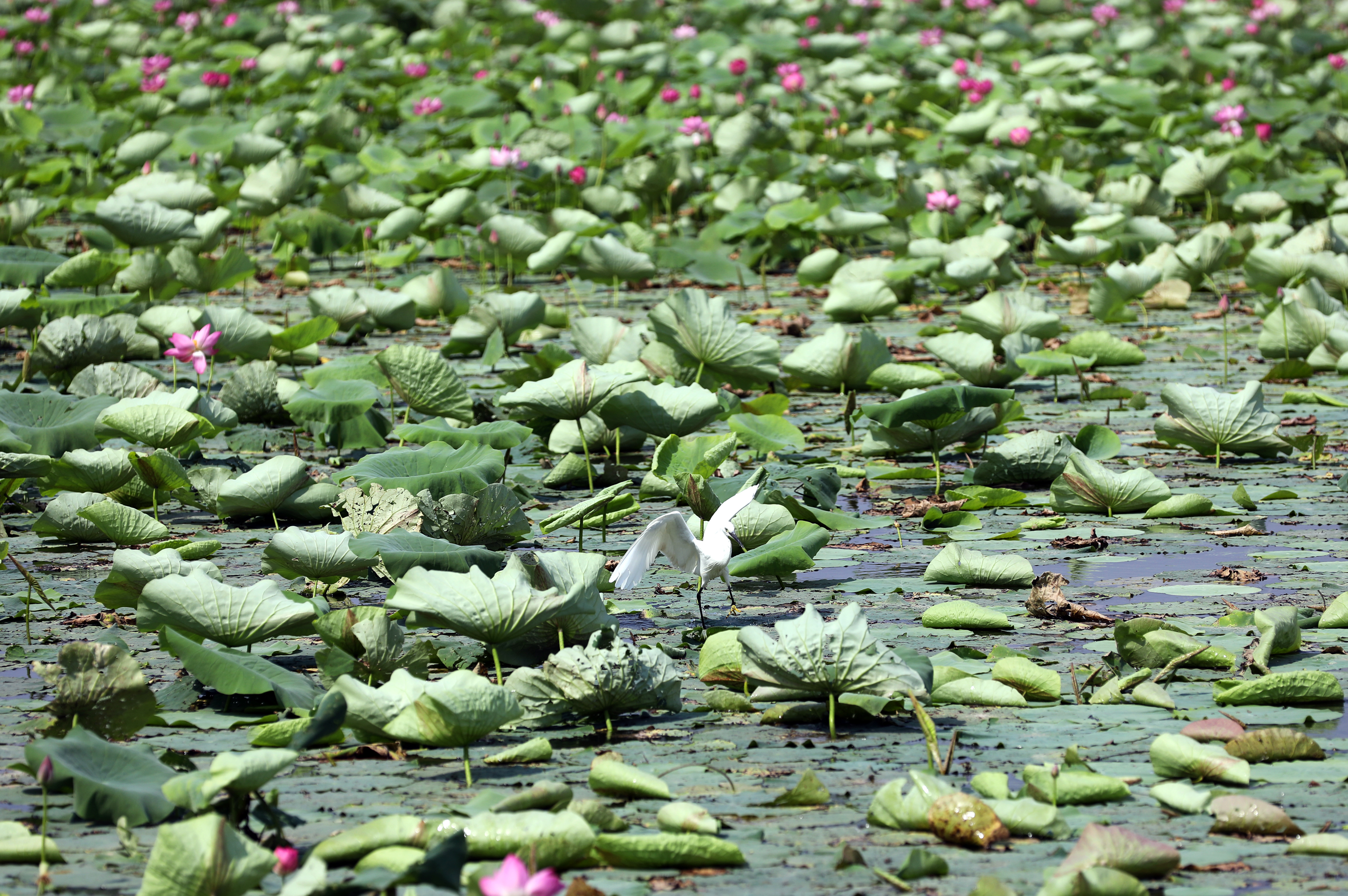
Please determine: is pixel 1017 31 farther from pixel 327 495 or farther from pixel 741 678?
pixel 741 678

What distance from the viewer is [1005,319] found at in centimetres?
521

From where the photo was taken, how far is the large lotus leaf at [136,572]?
2.67m

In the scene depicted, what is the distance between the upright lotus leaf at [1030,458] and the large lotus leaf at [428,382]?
59.2 inches

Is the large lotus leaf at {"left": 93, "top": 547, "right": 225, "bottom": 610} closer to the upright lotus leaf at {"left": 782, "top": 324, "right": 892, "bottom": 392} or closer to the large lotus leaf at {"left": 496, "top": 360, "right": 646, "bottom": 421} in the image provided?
the large lotus leaf at {"left": 496, "top": 360, "right": 646, "bottom": 421}

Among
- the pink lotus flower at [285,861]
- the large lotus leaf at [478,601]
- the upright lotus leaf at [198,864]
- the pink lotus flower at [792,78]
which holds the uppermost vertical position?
the upright lotus leaf at [198,864]

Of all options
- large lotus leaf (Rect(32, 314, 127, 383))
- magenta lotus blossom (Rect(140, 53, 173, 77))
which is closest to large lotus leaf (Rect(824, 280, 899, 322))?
large lotus leaf (Rect(32, 314, 127, 383))

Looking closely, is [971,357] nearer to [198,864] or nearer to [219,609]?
[219,609]

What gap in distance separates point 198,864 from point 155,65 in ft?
35.5

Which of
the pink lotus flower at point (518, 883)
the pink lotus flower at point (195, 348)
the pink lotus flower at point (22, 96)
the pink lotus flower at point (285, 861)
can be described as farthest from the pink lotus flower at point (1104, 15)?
the pink lotus flower at point (518, 883)

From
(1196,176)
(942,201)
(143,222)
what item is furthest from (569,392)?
(1196,176)

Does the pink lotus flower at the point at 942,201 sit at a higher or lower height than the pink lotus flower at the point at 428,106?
higher

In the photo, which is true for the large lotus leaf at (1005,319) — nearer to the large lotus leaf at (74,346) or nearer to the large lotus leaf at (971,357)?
the large lotus leaf at (971,357)

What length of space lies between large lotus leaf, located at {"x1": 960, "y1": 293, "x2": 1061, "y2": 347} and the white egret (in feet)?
8.53

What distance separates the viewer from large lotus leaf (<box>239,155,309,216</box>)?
24.1 ft
